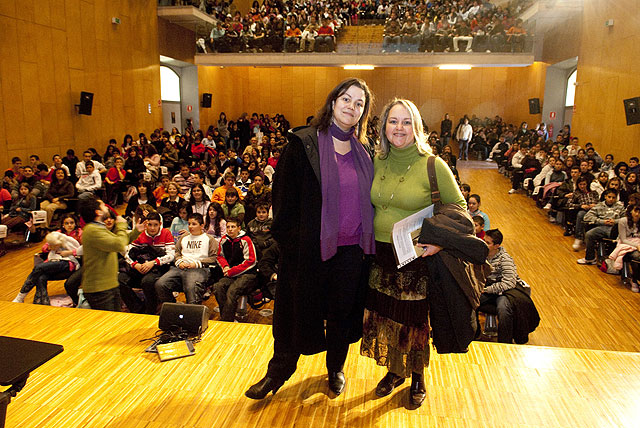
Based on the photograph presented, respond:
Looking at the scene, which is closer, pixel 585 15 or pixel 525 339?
pixel 525 339

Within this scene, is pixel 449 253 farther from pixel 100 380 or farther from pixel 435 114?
pixel 435 114

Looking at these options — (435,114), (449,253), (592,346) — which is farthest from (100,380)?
(435,114)

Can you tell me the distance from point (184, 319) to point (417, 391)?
1527mm

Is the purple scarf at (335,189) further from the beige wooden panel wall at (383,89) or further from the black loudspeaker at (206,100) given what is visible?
the beige wooden panel wall at (383,89)

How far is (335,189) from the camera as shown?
2062mm

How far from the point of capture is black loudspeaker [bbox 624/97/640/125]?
932cm

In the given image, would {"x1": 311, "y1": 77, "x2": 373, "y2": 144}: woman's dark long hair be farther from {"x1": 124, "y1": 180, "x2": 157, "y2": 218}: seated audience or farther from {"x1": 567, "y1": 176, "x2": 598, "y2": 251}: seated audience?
{"x1": 567, "y1": 176, "x2": 598, "y2": 251}: seated audience

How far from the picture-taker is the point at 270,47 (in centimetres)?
1459

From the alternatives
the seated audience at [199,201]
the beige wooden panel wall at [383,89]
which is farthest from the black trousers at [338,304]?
the beige wooden panel wall at [383,89]

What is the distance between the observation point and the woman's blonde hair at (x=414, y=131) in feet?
6.82

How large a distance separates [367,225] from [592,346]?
315 centimetres

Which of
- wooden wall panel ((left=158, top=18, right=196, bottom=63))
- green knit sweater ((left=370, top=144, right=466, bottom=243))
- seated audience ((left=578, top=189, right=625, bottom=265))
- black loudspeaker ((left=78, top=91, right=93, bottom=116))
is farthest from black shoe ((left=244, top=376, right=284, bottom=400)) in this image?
wooden wall panel ((left=158, top=18, right=196, bottom=63))

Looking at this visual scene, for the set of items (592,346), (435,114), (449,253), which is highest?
(435,114)

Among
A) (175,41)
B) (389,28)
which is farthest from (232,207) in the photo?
(175,41)
